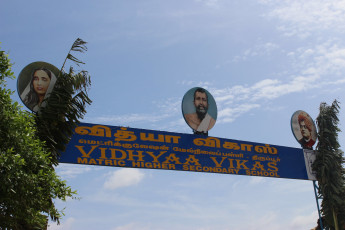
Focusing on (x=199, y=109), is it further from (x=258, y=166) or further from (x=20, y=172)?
(x=20, y=172)

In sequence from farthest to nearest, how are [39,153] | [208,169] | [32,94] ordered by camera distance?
[208,169] < [32,94] < [39,153]

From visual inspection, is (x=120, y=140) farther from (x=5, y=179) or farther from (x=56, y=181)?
(x=5, y=179)

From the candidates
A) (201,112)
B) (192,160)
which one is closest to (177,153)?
(192,160)

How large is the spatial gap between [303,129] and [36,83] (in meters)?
15.5

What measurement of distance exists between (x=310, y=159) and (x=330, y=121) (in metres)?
2.63

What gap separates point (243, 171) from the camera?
19797mm

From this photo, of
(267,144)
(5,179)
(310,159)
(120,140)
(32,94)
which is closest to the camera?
(5,179)

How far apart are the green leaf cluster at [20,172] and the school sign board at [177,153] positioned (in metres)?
4.61

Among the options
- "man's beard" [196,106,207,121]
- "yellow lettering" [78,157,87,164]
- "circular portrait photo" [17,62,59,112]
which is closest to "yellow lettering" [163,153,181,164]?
"man's beard" [196,106,207,121]

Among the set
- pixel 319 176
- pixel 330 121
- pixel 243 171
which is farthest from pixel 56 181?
pixel 330 121

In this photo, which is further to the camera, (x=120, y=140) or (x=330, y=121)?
(x=330, y=121)

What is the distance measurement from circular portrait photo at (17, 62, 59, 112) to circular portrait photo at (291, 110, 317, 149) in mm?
14203

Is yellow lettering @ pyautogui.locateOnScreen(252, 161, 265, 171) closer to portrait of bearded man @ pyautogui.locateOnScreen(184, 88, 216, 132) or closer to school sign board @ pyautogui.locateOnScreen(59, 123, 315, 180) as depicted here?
school sign board @ pyautogui.locateOnScreen(59, 123, 315, 180)

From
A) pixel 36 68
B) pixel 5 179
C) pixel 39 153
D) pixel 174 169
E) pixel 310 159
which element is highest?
pixel 36 68
